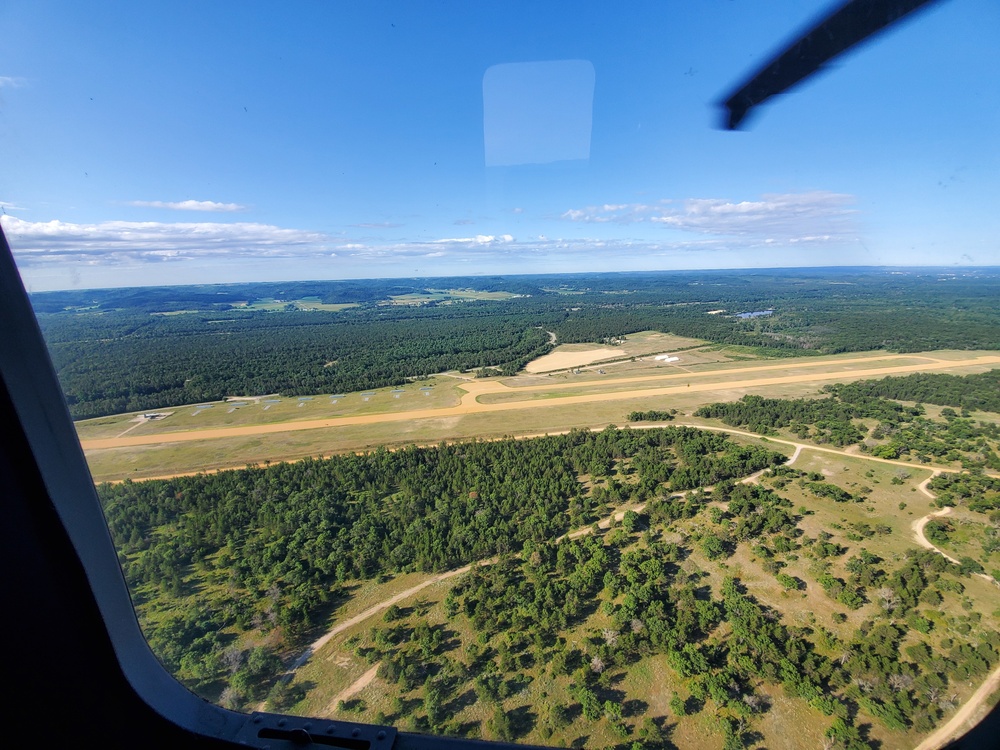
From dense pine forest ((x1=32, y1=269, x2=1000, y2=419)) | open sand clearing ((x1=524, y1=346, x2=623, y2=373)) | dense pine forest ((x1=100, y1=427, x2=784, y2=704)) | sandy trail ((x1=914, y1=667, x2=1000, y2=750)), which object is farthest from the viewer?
open sand clearing ((x1=524, y1=346, x2=623, y2=373))

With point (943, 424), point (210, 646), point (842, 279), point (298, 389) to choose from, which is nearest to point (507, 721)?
point (210, 646)

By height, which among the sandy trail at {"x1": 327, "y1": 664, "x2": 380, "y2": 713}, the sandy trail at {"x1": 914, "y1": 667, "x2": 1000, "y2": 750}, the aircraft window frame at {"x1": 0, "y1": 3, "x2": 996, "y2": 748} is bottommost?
the sandy trail at {"x1": 327, "y1": 664, "x2": 380, "y2": 713}

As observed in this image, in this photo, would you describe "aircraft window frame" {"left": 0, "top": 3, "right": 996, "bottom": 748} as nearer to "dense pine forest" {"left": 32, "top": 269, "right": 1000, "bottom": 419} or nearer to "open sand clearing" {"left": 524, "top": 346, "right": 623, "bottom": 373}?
"dense pine forest" {"left": 32, "top": 269, "right": 1000, "bottom": 419}

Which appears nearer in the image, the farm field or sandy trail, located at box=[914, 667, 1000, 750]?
sandy trail, located at box=[914, 667, 1000, 750]

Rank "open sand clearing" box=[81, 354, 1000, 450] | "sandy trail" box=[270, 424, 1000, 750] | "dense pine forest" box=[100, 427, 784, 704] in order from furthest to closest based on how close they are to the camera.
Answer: "open sand clearing" box=[81, 354, 1000, 450] < "dense pine forest" box=[100, 427, 784, 704] < "sandy trail" box=[270, 424, 1000, 750]

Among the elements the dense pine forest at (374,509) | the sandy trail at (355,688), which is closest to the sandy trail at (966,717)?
the sandy trail at (355,688)

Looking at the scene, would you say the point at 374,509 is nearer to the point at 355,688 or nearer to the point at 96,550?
the point at 355,688

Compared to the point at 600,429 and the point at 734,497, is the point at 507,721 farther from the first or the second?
the point at 600,429

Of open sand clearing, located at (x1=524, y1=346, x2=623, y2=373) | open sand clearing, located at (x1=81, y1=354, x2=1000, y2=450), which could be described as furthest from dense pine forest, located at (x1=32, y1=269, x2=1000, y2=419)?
open sand clearing, located at (x1=81, y1=354, x2=1000, y2=450)
